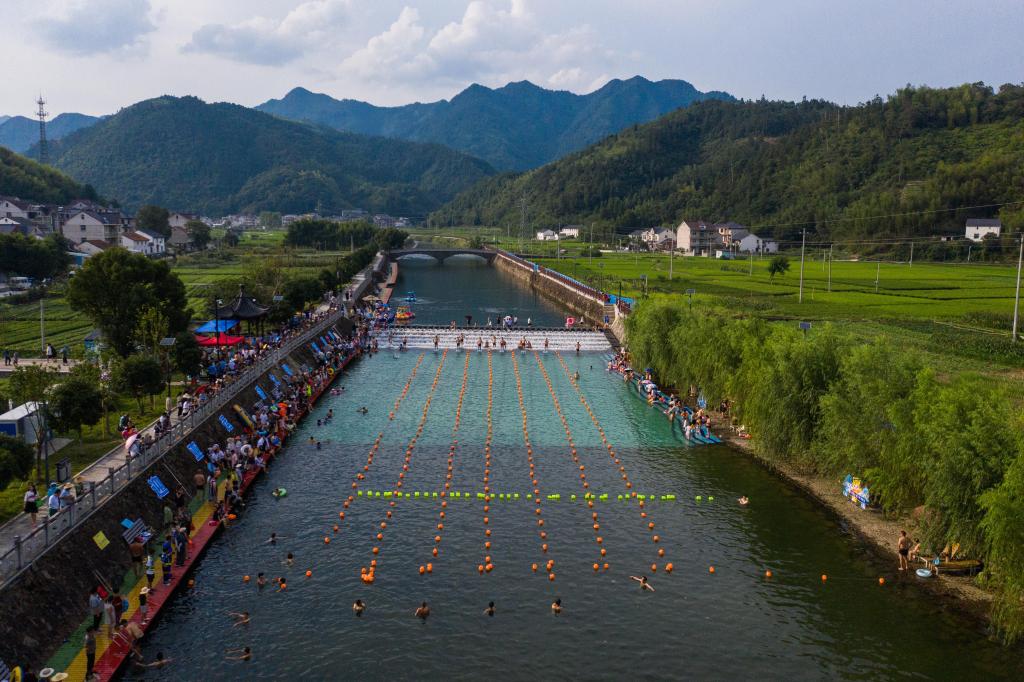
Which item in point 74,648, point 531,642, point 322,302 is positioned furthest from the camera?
point 322,302

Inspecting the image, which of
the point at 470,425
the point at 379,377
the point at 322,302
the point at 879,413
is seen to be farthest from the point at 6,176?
the point at 879,413

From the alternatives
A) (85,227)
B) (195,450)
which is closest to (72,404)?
(195,450)

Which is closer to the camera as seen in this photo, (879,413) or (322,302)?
(879,413)

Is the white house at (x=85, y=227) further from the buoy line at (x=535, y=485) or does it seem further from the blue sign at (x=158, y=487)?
the blue sign at (x=158, y=487)

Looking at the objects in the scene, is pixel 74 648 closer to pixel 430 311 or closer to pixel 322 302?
pixel 322 302

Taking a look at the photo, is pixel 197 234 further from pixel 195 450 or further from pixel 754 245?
pixel 195 450

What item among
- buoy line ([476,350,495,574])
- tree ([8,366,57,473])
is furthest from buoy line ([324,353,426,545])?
tree ([8,366,57,473])

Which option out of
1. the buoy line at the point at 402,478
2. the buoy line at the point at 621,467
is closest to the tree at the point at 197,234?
the buoy line at the point at 402,478
